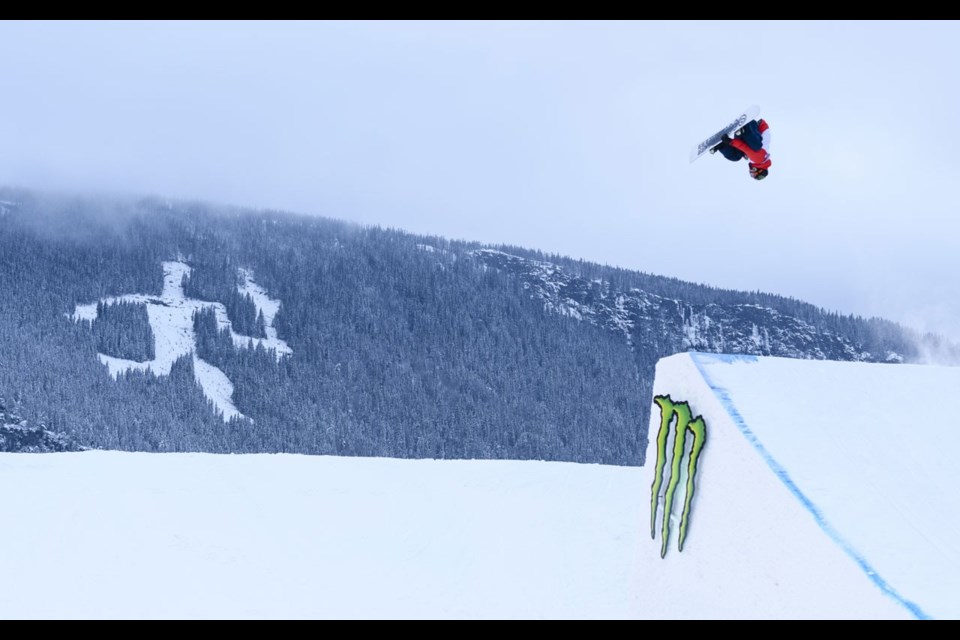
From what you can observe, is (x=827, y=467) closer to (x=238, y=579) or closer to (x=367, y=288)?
(x=238, y=579)

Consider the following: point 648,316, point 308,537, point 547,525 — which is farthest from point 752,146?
point 648,316

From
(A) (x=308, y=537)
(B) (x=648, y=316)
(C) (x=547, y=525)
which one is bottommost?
(A) (x=308, y=537)

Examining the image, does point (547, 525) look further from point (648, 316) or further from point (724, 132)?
point (648, 316)

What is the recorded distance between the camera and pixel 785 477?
7.88 m

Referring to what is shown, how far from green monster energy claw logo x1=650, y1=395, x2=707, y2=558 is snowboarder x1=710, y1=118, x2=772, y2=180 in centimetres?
386

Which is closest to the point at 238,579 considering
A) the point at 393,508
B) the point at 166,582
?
the point at 166,582

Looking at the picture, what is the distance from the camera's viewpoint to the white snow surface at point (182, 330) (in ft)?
427

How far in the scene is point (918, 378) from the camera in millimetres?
9789

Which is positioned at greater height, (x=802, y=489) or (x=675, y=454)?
(x=802, y=489)

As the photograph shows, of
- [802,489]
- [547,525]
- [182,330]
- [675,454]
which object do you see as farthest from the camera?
[182,330]

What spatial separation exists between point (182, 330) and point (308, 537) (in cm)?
14032

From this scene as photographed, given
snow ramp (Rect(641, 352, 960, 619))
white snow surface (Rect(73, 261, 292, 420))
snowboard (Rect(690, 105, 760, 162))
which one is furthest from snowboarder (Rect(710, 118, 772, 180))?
white snow surface (Rect(73, 261, 292, 420))

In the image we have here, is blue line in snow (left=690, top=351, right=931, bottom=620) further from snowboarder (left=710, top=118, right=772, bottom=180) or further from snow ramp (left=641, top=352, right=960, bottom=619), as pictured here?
snowboarder (left=710, top=118, right=772, bottom=180)
